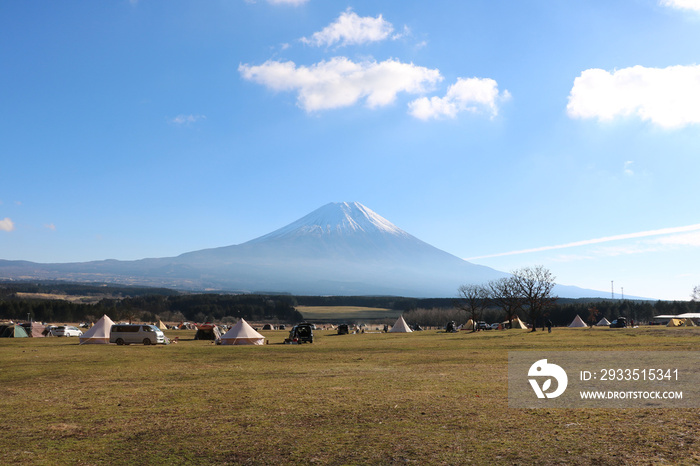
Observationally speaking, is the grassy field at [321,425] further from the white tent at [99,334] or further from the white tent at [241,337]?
the white tent at [99,334]

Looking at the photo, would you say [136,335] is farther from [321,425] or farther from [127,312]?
[127,312]

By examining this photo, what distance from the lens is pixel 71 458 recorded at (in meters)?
8.93

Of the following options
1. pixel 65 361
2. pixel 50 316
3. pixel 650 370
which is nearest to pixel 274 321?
pixel 50 316

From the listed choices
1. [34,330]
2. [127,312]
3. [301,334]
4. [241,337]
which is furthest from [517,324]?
[127,312]

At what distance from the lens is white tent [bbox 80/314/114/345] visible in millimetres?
45875

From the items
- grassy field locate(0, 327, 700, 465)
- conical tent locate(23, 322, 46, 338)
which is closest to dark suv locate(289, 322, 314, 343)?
grassy field locate(0, 327, 700, 465)

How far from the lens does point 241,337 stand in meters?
46.0

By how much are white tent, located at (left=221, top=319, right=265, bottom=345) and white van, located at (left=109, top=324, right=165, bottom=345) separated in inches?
219

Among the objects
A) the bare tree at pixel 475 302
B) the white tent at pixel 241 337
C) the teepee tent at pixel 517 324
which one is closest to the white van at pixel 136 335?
the white tent at pixel 241 337

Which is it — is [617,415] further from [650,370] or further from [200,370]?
[200,370]

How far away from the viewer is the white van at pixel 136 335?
4525 centimetres

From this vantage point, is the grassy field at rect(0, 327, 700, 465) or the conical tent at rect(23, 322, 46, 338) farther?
the conical tent at rect(23, 322, 46, 338)

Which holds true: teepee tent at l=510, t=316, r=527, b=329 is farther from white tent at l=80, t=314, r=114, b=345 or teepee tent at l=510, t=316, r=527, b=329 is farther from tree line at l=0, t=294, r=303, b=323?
tree line at l=0, t=294, r=303, b=323

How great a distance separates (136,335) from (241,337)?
887 centimetres
